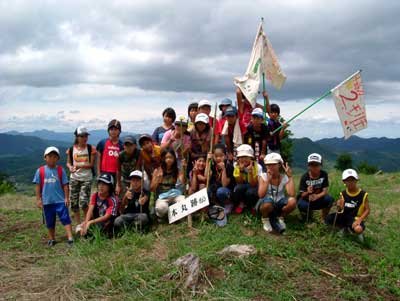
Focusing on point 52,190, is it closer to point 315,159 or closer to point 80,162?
point 80,162

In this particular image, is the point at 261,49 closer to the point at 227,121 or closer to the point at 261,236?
the point at 227,121

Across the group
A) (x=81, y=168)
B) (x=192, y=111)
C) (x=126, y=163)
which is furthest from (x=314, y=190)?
(x=81, y=168)

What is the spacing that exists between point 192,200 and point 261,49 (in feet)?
11.6

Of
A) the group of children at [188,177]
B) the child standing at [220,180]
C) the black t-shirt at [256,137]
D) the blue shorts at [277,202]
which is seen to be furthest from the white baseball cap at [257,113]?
the blue shorts at [277,202]

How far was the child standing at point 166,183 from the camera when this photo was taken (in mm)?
7418

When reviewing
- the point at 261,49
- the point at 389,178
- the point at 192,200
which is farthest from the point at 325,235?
the point at 389,178

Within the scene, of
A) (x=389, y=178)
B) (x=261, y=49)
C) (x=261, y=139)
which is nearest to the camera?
(x=261, y=139)

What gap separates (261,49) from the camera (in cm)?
802

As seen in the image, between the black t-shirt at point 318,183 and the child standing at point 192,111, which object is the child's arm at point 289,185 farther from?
the child standing at point 192,111

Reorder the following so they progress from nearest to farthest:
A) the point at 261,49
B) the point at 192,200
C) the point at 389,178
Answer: the point at 192,200 < the point at 261,49 < the point at 389,178

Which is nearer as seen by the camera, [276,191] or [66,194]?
[276,191]

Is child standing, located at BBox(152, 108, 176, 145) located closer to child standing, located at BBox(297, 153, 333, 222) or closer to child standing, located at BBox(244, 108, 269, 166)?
child standing, located at BBox(244, 108, 269, 166)

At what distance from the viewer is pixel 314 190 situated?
6930 mm

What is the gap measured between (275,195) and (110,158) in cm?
332
